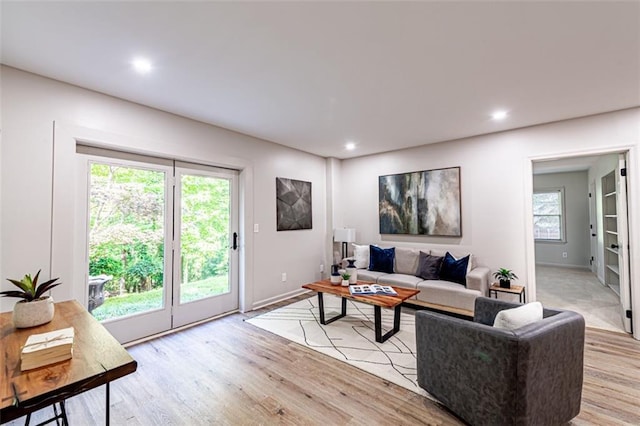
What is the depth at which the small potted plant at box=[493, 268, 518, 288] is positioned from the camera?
3715 millimetres

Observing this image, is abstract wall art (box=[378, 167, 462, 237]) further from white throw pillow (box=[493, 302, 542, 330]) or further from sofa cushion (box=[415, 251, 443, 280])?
white throw pillow (box=[493, 302, 542, 330])

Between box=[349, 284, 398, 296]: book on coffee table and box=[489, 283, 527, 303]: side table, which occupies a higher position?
box=[349, 284, 398, 296]: book on coffee table

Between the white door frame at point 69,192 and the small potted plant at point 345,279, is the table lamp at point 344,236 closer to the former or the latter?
the small potted plant at point 345,279

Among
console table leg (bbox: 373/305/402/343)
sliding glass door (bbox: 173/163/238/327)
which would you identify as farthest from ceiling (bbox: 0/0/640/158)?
console table leg (bbox: 373/305/402/343)

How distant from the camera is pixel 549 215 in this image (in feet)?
24.7

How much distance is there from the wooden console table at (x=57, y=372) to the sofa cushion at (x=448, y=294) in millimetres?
3561

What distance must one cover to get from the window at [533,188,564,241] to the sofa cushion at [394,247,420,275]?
191 inches

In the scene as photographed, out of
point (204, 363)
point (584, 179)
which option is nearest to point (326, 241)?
point (204, 363)

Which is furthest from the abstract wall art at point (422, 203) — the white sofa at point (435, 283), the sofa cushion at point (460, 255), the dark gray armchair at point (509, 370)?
the dark gray armchair at point (509, 370)

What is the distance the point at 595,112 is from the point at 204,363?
504 cm

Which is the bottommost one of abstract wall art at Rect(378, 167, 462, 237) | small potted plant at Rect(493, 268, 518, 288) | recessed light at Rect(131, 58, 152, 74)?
small potted plant at Rect(493, 268, 518, 288)

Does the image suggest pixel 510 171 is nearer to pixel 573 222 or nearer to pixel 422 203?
pixel 422 203

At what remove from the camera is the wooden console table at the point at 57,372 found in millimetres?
952

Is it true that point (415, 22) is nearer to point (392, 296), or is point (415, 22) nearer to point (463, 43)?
point (463, 43)
